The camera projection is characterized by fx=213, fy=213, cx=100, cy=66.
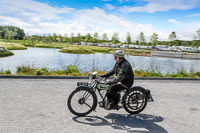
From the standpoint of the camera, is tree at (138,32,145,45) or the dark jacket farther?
tree at (138,32,145,45)

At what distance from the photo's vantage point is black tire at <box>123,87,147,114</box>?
19.4 ft

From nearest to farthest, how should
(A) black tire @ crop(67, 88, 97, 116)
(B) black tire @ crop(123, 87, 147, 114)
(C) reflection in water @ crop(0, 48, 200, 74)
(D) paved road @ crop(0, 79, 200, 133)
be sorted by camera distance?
(D) paved road @ crop(0, 79, 200, 133) < (A) black tire @ crop(67, 88, 97, 116) < (B) black tire @ crop(123, 87, 147, 114) < (C) reflection in water @ crop(0, 48, 200, 74)

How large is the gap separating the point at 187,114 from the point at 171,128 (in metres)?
1.50

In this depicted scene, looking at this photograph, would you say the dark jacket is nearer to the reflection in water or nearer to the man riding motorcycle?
the man riding motorcycle

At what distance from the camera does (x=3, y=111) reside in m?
5.73

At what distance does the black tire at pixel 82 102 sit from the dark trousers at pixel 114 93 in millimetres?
412

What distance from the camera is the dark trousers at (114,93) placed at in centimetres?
566

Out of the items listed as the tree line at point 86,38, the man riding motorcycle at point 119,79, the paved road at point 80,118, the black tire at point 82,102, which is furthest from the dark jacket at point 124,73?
the tree line at point 86,38

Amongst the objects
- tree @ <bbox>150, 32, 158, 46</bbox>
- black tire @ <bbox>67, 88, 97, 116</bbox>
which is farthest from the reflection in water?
tree @ <bbox>150, 32, 158, 46</bbox>

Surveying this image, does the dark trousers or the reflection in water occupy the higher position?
the dark trousers

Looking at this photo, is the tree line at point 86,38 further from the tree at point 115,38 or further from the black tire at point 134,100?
the black tire at point 134,100

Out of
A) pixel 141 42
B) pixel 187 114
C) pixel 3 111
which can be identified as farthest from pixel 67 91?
pixel 141 42

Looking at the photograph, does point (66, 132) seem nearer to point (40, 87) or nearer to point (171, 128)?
point (171, 128)

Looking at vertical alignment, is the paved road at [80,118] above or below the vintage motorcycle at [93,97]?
below
